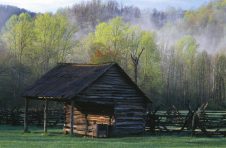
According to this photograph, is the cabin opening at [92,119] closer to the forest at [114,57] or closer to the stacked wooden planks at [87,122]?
the stacked wooden planks at [87,122]

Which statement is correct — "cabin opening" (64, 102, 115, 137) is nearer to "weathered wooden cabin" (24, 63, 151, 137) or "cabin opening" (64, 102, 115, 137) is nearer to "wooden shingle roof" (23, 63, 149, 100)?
"weathered wooden cabin" (24, 63, 151, 137)

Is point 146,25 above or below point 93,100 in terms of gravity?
above

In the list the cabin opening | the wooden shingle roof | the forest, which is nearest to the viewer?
the wooden shingle roof

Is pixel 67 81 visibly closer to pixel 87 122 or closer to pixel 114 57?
pixel 87 122

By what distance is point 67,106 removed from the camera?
35.7m

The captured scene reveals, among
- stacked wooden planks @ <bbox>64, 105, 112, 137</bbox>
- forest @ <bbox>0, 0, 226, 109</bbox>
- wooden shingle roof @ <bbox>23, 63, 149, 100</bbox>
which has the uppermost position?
forest @ <bbox>0, 0, 226, 109</bbox>

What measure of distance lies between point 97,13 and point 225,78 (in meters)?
77.7

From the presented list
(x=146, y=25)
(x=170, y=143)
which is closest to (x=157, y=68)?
(x=170, y=143)

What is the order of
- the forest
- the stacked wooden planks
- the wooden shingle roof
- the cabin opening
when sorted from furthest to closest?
the forest → the stacked wooden planks → the cabin opening → the wooden shingle roof

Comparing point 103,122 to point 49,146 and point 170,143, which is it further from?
point 49,146

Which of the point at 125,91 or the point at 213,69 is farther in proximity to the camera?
the point at 213,69

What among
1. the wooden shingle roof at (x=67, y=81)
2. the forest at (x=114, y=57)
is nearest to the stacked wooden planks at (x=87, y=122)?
the wooden shingle roof at (x=67, y=81)

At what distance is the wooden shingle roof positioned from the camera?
3127 cm

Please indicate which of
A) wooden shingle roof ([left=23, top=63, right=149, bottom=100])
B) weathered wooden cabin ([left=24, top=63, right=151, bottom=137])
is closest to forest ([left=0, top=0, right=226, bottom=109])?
wooden shingle roof ([left=23, top=63, right=149, bottom=100])
